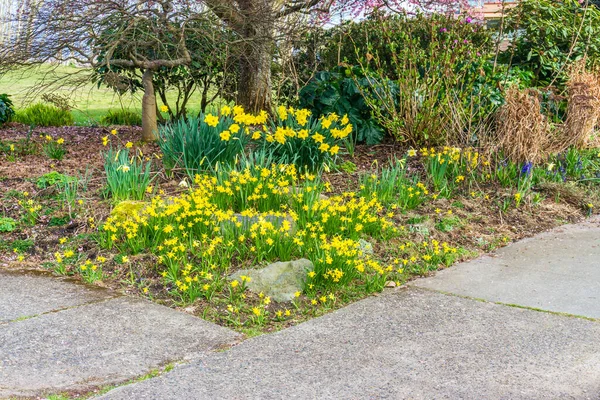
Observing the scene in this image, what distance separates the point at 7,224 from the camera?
17.1 ft

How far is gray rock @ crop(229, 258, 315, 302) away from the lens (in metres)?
4.13

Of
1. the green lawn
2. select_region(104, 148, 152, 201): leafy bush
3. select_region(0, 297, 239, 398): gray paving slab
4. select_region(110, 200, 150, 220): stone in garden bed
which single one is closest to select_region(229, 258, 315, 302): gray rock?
select_region(0, 297, 239, 398): gray paving slab

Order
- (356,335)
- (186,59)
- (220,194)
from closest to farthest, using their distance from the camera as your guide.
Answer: (356,335), (220,194), (186,59)

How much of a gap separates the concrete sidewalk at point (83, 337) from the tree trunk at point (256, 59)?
4.72 metres

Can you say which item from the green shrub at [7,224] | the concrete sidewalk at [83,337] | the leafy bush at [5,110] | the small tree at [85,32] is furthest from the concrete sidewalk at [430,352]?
the leafy bush at [5,110]

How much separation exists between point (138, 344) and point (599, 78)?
7018mm

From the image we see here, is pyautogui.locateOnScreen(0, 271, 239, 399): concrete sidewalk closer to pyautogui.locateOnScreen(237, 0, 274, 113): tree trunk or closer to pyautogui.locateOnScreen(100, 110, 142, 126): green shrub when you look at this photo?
pyautogui.locateOnScreen(237, 0, 274, 113): tree trunk

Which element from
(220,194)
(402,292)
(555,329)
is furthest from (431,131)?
(555,329)

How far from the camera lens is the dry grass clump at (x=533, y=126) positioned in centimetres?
670

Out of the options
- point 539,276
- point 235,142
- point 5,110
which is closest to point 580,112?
point 539,276

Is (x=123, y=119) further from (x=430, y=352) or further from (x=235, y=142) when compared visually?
(x=430, y=352)

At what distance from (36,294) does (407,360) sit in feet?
7.24

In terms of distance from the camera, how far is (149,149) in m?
7.74

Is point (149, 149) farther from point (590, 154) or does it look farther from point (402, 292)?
point (590, 154)
